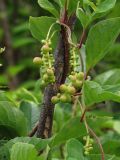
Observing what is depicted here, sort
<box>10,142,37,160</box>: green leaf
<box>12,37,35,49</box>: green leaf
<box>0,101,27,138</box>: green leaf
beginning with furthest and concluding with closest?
<box>12,37,35,49</box>: green leaf, <box>0,101,27,138</box>: green leaf, <box>10,142,37,160</box>: green leaf

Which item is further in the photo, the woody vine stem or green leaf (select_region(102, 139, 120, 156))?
green leaf (select_region(102, 139, 120, 156))

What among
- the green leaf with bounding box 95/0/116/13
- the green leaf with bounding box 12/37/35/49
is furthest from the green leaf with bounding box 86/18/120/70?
the green leaf with bounding box 12/37/35/49

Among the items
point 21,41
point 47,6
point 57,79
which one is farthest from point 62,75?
point 21,41

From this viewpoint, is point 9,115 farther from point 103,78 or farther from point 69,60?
point 103,78

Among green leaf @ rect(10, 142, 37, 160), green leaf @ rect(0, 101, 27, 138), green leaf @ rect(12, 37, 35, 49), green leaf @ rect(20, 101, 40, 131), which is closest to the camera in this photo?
green leaf @ rect(10, 142, 37, 160)

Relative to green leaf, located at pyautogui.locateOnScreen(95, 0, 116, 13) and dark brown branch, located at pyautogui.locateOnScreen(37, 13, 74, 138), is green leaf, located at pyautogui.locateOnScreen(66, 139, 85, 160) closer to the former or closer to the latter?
dark brown branch, located at pyautogui.locateOnScreen(37, 13, 74, 138)

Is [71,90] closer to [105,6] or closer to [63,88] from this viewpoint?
[63,88]

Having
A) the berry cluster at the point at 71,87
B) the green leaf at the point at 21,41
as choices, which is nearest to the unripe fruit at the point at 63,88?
the berry cluster at the point at 71,87
